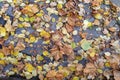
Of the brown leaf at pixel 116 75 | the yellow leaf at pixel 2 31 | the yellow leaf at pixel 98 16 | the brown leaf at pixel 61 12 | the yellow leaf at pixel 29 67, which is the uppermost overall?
the brown leaf at pixel 61 12

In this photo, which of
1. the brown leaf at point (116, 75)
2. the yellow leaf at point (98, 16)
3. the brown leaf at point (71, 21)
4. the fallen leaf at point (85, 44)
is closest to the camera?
the brown leaf at point (116, 75)

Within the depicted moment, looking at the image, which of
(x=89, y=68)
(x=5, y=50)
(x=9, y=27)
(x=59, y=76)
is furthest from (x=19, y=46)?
(x=89, y=68)

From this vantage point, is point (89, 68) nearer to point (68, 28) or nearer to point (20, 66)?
point (68, 28)

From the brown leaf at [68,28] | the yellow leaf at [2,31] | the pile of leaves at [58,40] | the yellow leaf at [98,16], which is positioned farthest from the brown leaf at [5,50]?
the yellow leaf at [98,16]

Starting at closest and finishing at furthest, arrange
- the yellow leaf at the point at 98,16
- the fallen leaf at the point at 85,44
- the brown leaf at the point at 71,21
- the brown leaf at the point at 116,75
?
the brown leaf at the point at 116,75, the fallen leaf at the point at 85,44, the brown leaf at the point at 71,21, the yellow leaf at the point at 98,16

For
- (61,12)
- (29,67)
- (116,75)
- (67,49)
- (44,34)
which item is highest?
(61,12)

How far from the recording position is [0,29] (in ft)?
10.6

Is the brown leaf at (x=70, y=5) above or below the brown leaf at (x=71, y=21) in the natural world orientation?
above

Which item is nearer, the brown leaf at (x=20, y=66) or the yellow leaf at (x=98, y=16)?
the brown leaf at (x=20, y=66)

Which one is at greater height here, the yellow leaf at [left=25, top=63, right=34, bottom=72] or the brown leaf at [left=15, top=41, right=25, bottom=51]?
the brown leaf at [left=15, top=41, right=25, bottom=51]

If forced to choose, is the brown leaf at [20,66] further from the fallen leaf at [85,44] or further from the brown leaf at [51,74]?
the fallen leaf at [85,44]

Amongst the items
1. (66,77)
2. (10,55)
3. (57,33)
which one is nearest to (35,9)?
(57,33)

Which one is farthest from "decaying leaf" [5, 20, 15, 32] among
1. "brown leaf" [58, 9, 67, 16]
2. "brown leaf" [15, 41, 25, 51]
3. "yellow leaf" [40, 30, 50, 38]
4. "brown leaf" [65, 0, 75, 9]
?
"brown leaf" [65, 0, 75, 9]

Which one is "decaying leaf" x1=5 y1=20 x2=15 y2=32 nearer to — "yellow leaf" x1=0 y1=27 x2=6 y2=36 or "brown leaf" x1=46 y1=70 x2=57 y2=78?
"yellow leaf" x1=0 y1=27 x2=6 y2=36
